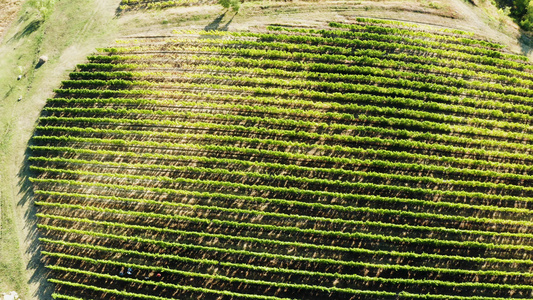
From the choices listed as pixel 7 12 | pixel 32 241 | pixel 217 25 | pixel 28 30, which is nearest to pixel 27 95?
pixel 28 30

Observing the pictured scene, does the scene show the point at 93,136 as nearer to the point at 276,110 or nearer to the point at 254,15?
the point at 276,110

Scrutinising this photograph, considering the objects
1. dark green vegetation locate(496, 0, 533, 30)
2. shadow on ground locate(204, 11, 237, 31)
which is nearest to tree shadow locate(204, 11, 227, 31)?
shadow on ground locate(204, 11, 237, 31)

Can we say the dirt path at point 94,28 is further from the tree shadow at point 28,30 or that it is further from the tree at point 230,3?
the tree at point 230,3

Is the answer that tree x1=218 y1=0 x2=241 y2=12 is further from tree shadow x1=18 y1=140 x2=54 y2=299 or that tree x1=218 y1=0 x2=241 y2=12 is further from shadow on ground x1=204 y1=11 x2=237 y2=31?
tree shadow x1=18 y1=140 x2=54 y2=299

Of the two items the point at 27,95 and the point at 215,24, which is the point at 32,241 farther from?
the point at 215,24

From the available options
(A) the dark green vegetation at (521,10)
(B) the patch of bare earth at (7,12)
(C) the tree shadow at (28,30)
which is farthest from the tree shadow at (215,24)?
(A) the dark green vegetation at (521,10)

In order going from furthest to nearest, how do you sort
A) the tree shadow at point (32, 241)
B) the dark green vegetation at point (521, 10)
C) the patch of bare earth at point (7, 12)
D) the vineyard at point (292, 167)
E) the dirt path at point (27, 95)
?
the patch of bare earth at point (7, 12)
the dark green vegetation at point (521, 10)
the dirt path at point (27, 95)
the tree shadow at point (32, 241)
the vineyard at point (292, 167)
